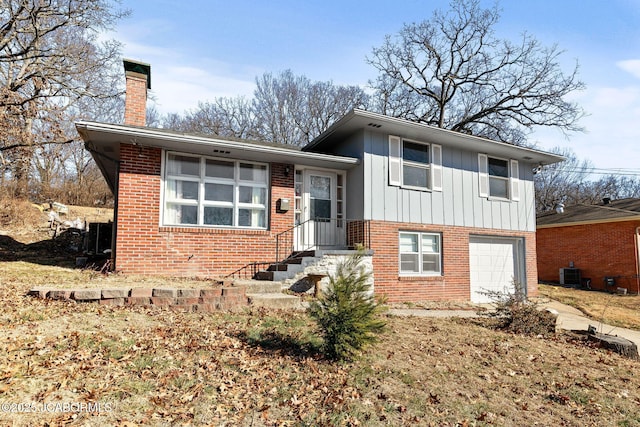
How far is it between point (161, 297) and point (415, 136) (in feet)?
25.3

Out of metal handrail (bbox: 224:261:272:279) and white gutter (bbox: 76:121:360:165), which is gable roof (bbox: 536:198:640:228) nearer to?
white gutter (bbox: 76:121:360:165)

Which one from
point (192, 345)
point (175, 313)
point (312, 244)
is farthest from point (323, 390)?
point (312, 244)

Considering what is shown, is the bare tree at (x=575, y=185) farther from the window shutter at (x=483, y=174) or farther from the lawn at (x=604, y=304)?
the window shutter at (x=483, y=174)

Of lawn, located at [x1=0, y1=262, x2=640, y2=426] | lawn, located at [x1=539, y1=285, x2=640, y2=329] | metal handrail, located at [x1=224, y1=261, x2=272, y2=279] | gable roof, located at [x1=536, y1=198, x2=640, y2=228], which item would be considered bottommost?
lawn, located at [x1=539, y1=285, x2=640, y2=329]

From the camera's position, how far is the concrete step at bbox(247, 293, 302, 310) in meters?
6.55

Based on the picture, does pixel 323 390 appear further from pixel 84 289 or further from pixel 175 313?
pixel 84 289

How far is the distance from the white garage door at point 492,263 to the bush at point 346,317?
25.8 ft

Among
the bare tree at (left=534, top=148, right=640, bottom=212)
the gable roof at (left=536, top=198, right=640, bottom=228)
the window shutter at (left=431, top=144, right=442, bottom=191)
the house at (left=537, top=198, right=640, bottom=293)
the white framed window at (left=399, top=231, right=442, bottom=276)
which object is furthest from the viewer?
the bare tree at (left=534, top=148, right=640, bottom=212)

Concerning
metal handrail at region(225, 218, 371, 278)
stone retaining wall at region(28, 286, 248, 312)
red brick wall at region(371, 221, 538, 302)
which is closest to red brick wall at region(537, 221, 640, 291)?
red brick wall at region(371, 221, 538, 302)

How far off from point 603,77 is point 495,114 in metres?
12.1

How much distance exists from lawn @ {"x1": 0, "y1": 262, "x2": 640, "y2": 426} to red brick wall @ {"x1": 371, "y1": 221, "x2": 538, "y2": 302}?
3.72 m

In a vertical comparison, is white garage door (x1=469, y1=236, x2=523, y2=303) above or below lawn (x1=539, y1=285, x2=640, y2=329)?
above

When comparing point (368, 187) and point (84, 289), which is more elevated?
point (368, 187)

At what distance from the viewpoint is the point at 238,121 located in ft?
87.9
